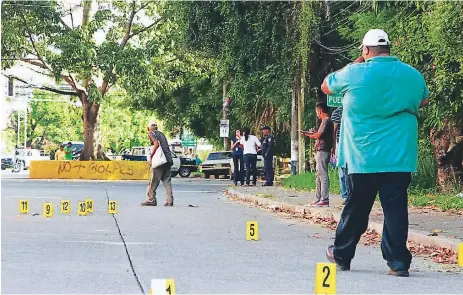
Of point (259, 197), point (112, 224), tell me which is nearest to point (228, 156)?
point (259, 197)

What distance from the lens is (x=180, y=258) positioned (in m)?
8.72

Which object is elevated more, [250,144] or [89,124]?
[89,124]

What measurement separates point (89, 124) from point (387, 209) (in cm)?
3430

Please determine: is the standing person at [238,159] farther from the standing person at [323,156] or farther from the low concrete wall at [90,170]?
the low concrete wall at [90,170]

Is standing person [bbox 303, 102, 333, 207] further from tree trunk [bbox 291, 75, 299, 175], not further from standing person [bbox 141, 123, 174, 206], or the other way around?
tree trunk [bbox 291, 75, 299, 175]

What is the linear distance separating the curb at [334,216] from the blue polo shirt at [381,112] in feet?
8.10

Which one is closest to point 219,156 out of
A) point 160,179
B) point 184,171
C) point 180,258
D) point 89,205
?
point 184,171

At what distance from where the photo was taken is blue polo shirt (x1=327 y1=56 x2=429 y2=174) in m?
7.41

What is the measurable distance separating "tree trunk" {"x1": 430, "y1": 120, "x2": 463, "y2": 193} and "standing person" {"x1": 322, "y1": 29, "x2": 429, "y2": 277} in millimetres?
11187

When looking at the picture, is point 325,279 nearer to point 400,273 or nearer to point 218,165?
point 400,273

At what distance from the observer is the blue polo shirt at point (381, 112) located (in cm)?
741

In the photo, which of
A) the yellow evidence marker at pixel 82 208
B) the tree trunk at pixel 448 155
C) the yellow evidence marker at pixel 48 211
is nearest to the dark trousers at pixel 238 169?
the tree trunk at pixel 448 155

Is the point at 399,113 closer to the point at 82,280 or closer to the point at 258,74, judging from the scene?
the point at 82,280

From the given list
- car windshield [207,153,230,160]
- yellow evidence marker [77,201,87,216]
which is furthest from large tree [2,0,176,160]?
yellow evidence marker [77,201,87,216]
